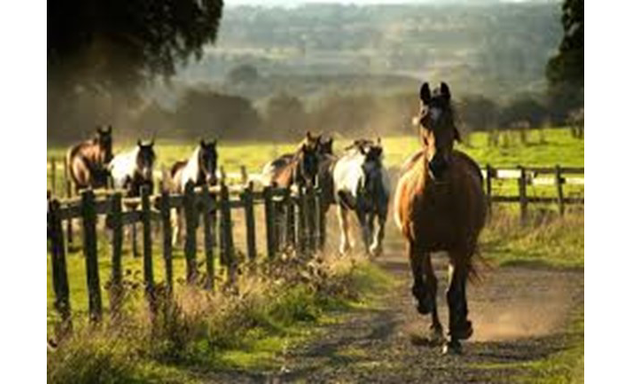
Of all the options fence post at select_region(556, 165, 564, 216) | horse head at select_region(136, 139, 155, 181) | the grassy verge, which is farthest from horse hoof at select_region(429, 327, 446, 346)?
horse head at select_region(136, 139, 155, 181)

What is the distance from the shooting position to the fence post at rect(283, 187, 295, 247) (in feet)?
27.5

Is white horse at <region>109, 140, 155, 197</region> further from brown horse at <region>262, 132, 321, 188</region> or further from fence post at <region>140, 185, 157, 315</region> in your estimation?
brown horse at <region>262, 132, 321, 188</region>

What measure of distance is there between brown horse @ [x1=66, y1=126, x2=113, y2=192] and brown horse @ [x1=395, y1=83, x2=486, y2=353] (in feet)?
4.70

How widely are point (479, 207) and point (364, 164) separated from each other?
0.60 m

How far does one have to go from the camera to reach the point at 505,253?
318 inches

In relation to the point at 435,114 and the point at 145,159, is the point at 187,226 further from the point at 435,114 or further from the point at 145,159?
the point at 435,114

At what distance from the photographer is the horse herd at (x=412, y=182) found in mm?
7789

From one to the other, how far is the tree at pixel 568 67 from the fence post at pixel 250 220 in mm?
1653

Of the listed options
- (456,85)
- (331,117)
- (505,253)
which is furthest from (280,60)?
(505,253)

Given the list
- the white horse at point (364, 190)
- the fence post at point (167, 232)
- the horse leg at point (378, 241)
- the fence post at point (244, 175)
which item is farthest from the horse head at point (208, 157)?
the horse leg at point (378, 241)

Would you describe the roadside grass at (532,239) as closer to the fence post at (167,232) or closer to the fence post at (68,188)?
the fence post at (167,232)

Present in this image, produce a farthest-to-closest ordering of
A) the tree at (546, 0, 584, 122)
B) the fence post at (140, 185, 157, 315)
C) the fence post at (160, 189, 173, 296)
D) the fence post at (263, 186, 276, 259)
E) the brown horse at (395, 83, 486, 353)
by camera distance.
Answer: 1. the fence post at (160, 189, 173, 296)
2. the fence post at (263, 186, 276, 259)
3. the fence post at (140, 185, 157, 315)
4. the brown horse at (395, 83, 486, 353)
5. the tree at (546, 0, 584, 122)

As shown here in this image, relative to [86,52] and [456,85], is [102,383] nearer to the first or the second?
[86,52]

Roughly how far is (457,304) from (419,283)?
8.3 inches
